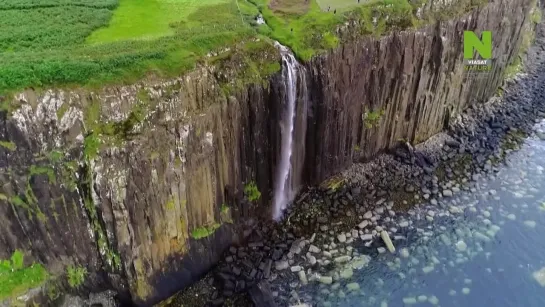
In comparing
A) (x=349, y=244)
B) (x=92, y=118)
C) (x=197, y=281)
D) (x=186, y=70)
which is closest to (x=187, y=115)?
(x=186, y=70)

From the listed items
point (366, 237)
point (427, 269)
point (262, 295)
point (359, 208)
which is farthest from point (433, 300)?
point (262, 295)

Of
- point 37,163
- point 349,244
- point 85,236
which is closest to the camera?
point 37,163

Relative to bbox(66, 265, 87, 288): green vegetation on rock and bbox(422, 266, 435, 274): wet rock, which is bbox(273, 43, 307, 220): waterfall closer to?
bbox(422, 266, 435, 274): wet rock

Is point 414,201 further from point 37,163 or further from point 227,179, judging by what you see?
point 37,163

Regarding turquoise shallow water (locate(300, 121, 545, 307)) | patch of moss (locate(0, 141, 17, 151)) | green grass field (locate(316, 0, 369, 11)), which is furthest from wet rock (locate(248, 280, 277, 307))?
green grass field (locate(316, 0, 369, 11))

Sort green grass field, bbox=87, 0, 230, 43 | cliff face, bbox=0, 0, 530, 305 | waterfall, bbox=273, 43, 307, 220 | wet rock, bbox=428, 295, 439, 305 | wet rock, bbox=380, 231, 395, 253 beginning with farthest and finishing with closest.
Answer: wet rock, bbox=380, 231, 395, 253
waterfall, bbox=273, 43, 307, 220
green grass field, bbox=87, 0, 230, 43
wet rock, bbox=428, 295, 439, 305
cliff face, bbox=0, 0, 530, 305

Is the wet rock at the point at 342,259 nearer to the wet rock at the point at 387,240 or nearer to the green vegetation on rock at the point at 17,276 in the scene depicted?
the wet rock at the point at 387,240
